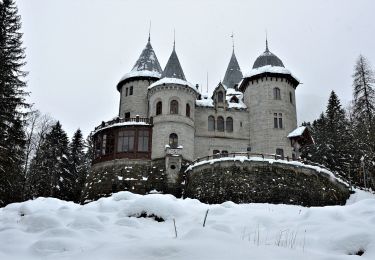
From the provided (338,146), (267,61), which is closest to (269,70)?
(267,61)

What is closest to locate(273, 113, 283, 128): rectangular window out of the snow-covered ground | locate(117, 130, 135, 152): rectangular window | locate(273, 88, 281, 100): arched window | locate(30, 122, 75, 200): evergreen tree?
locate(273, 88, 281, 100): arched window

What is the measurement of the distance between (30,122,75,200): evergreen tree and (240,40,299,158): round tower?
813 inches

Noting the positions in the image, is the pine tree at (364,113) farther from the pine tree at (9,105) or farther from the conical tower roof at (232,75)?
the pine tree at (9,105)

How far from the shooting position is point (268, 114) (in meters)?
38.7

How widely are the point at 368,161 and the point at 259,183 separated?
13845mm

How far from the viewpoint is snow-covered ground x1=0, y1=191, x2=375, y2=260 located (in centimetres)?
709

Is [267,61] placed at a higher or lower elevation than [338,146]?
higher

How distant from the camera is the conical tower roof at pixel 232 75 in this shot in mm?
48625

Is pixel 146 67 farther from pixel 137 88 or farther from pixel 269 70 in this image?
pixel 269 70

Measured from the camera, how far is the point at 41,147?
1567 inches

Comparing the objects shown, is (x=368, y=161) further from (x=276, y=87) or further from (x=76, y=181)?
(x=76, y=181)

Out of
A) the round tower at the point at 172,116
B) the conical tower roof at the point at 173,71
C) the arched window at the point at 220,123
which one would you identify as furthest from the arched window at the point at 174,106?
the arched window at the point at 220,123

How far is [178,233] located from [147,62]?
34.4 metres

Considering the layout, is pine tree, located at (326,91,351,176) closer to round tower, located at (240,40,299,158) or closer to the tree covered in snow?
the tree covered in snow
